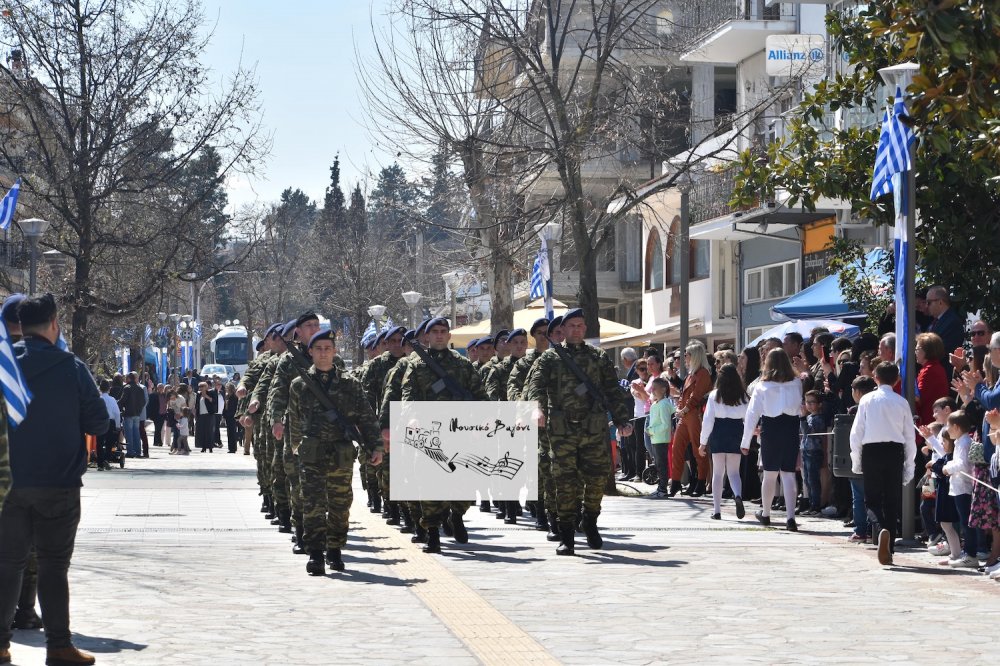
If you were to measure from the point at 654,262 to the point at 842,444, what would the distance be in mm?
34221

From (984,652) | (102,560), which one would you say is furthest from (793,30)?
(984,652)

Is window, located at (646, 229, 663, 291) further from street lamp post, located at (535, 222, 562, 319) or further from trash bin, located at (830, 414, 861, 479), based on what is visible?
trash bin, located at (830, 414, 861, 479)

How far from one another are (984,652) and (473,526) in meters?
8.64

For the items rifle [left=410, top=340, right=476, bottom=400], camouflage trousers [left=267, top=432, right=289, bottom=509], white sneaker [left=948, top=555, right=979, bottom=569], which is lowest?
white sneaker [left=948, top=555, right=979, bottom=569]

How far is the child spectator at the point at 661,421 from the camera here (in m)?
21.5

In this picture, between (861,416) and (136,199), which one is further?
(136,199)

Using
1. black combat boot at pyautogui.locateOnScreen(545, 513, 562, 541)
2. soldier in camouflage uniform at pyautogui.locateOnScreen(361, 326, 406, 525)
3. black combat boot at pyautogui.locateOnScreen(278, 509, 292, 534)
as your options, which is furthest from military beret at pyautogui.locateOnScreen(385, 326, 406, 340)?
black combat boot at pyautogui.locateOnScreen(545, 513, 562, 541)

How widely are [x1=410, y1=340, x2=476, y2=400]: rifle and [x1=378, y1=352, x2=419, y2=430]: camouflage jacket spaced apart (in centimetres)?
23

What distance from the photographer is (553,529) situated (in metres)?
15.6

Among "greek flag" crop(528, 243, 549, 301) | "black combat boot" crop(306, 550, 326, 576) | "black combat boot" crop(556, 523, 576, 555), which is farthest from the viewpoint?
"greek flag" crop(528, 243, 549, 301)

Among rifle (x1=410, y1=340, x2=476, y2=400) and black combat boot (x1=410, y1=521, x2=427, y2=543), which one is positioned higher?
rifle (x1=410, y1=340, x2=476, y2=400)

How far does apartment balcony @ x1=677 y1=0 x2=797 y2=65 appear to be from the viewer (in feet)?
121

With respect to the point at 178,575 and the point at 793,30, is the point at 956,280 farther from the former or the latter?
the point at 793,30

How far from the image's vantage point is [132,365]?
5866cm
